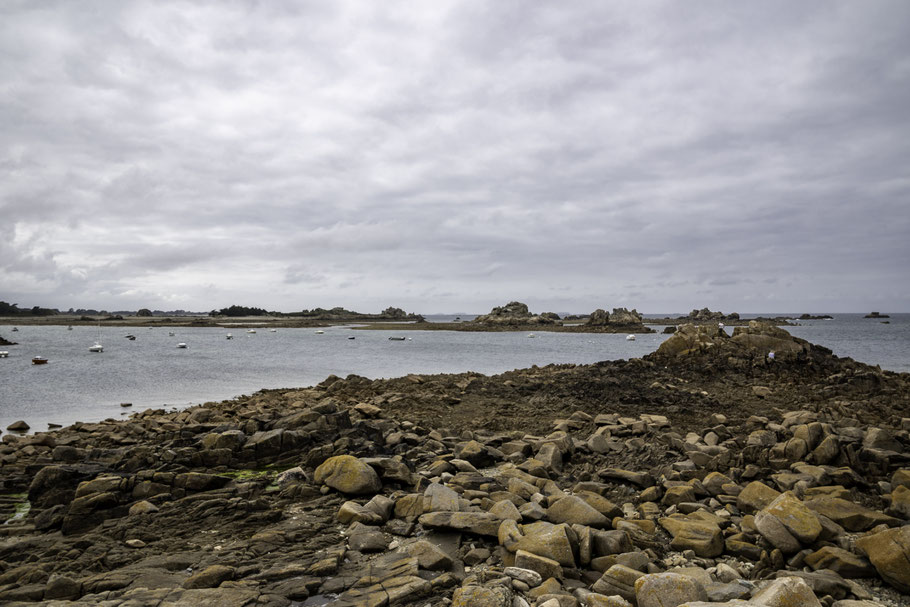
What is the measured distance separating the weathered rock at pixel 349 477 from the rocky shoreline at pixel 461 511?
28 millimetres

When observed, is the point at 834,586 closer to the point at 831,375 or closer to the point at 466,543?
the point at 466,543

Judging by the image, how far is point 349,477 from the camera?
9.02 m

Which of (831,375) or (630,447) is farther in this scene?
(831,375)

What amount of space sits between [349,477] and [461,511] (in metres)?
2.58

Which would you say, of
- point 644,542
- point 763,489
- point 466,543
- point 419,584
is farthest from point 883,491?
point 419,584

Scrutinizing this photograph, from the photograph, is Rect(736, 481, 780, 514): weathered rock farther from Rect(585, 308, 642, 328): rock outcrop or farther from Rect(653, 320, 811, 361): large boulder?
Rect(585, 308, 642, 328): rock outcrop

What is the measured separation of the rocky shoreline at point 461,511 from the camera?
560cm

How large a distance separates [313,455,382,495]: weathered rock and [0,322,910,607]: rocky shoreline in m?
0.03

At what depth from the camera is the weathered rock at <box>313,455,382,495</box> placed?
8875mm

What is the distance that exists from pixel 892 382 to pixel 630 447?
1580cm

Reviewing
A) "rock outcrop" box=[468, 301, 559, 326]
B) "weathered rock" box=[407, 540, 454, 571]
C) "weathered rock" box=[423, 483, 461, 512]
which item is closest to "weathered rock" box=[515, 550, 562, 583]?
"weathered rock" box=[407, 540, 454, 571]

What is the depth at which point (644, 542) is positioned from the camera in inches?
263

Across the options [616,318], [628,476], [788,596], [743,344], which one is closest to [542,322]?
[616,318]

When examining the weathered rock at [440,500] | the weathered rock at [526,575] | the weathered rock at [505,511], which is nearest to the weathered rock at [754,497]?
the weathered rock at [505,511]
